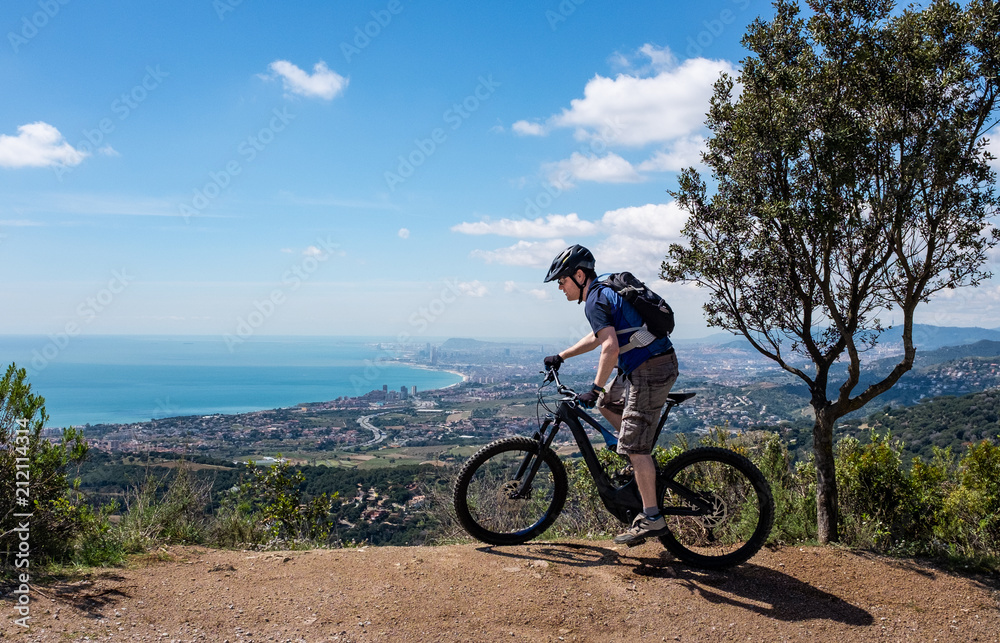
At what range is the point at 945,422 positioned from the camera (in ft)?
61.0

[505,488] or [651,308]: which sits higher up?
[651,308]

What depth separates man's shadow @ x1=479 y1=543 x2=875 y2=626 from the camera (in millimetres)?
3967

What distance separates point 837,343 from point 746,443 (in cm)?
215

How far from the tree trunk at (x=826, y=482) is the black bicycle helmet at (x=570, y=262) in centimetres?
287

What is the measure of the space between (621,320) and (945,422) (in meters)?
20.1

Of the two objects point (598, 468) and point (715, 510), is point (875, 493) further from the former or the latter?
point (598, 468)

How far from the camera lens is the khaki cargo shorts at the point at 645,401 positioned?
432 cm

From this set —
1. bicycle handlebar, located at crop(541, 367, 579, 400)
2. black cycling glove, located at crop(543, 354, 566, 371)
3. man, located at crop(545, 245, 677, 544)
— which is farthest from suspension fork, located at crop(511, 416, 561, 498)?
man, located at crop(545, 245, 677, 544)

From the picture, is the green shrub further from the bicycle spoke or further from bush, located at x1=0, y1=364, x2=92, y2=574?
bush, located at x1=0, y1=364, x2=92, y2=574

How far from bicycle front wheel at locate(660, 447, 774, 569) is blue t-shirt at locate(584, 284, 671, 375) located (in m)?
0.95

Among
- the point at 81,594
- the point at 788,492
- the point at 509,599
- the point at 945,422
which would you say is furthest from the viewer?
the point at 945,422

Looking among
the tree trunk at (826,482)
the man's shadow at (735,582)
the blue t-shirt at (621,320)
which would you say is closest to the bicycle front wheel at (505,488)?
the man's shadow at (735,582)

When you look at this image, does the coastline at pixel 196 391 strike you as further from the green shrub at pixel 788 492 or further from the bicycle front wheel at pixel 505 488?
the green shrub at pixel 788 492

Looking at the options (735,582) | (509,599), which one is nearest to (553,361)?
(509,599)
